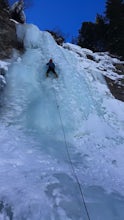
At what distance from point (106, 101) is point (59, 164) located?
15.3ft

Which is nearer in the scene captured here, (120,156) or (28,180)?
(28,180)

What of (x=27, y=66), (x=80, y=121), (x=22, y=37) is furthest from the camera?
(x=22, y=37)

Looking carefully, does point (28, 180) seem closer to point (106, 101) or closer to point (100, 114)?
point (100, 114)

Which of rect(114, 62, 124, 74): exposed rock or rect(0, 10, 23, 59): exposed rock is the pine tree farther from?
rect(0, 10, 23, 59): exposed rock

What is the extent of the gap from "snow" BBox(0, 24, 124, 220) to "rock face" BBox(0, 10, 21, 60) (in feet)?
1.74

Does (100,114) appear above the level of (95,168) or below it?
above

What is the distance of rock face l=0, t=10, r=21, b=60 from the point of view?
39.5ft

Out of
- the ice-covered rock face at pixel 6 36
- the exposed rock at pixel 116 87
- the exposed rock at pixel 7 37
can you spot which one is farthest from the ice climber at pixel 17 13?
the exposed rock at pixel 116 87

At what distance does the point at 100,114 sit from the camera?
31.4 feet

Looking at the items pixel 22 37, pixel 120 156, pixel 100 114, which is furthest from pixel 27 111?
pixel 22 37

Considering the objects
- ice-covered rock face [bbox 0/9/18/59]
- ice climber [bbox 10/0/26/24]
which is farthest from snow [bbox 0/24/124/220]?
ice climber [bbox 10/0/26/24]

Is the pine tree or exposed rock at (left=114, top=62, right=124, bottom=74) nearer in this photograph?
exposed rock at (left=114, top=62, right=124, bottom=74)

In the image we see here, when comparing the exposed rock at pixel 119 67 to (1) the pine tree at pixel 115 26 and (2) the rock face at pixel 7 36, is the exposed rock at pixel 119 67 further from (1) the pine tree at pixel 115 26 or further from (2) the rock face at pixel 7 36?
(2) the rock face at pixel 7 36

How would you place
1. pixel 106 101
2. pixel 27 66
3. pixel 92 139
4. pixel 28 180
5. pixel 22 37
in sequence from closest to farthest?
pixel 28 180 → pixel 92 139 → pixel 106 101 → pixel 27 66 → pixel 22 37
